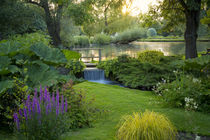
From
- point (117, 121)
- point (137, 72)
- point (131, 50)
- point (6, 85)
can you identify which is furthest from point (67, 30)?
point (6, 85)

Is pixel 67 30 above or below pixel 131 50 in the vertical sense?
above

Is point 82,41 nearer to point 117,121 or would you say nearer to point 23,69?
point 117,121

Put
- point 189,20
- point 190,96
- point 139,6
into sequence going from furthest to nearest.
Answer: point 139,6 < point 189,20 < point 190,96

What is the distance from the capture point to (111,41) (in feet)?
141

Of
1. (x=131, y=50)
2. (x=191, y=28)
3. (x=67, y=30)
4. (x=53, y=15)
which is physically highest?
(x=53, y=15)

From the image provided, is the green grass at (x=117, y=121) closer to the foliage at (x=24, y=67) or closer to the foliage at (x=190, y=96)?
the foliage at (x=190, y=96)

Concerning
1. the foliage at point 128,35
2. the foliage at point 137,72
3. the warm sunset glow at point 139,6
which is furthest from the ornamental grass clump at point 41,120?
the foliage at point 128,35

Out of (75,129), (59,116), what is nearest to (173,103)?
(75,129)

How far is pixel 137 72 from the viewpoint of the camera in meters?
10.9

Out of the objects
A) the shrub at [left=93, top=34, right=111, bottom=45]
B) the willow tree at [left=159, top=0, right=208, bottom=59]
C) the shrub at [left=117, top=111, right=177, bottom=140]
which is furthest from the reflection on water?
the shrub at [left=117, top=111, right=177, bottom=140]

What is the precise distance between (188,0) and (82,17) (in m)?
5.59

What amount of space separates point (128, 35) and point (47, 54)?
3759 cm

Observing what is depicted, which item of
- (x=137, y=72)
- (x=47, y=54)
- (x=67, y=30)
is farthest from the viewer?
(x=67, y=30)

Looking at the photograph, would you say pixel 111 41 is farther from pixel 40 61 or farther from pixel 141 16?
pixel 40 61
